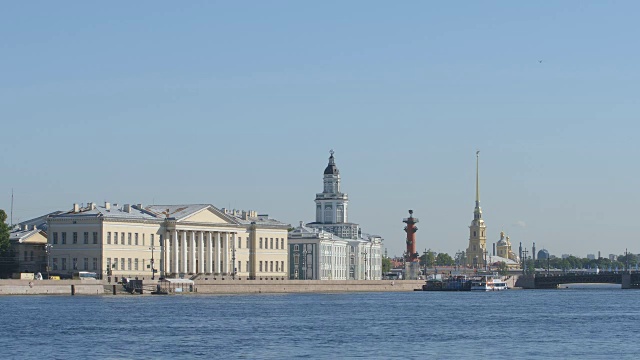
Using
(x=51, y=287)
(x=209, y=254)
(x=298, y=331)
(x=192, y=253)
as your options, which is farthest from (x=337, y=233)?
(x=298, y=331)

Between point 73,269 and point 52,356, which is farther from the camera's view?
point 73,269

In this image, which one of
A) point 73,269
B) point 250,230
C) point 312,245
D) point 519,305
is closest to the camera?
point 519,305

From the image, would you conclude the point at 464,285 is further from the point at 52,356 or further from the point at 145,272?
the point at 52,356

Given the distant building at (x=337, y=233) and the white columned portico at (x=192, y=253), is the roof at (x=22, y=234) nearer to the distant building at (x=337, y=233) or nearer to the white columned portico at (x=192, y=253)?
the white columned portico at (x=192, y=253)

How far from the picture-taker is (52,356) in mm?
48594

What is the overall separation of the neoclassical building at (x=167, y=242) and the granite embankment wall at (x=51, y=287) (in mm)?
11166

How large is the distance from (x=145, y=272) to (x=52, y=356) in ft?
239

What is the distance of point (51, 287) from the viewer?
99.2m

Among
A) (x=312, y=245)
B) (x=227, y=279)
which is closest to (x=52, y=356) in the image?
(x=227, y=279)

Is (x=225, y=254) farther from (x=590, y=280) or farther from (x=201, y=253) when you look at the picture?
(x=590, y=280)

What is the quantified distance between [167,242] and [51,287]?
25222 millimetres

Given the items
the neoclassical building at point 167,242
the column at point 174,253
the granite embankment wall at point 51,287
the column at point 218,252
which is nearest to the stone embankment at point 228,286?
the granite embankment wall at point 51,287

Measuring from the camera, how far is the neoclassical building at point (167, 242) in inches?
4577

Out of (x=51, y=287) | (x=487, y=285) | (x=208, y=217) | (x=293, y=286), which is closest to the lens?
(x=51, y=287)
